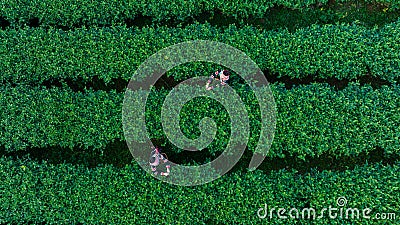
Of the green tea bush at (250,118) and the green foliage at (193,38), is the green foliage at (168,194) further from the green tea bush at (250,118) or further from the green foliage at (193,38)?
the green foliage at (193,38)

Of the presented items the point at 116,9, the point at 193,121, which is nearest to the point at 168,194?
the point at 193,121

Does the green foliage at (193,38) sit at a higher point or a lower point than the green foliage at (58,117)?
higher

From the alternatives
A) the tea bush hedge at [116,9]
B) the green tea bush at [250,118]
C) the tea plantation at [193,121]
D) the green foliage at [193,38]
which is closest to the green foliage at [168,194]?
the tea plantation at [193,121]

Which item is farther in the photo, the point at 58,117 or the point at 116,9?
the point at 116,9

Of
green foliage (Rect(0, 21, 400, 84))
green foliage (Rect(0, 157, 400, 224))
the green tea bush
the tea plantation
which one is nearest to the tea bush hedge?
the tea plantation

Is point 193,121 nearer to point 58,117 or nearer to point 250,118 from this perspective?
point 250,118

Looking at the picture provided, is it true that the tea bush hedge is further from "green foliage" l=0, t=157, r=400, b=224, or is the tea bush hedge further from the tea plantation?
"green foliage" l=0, t=157, r=400, b=224
